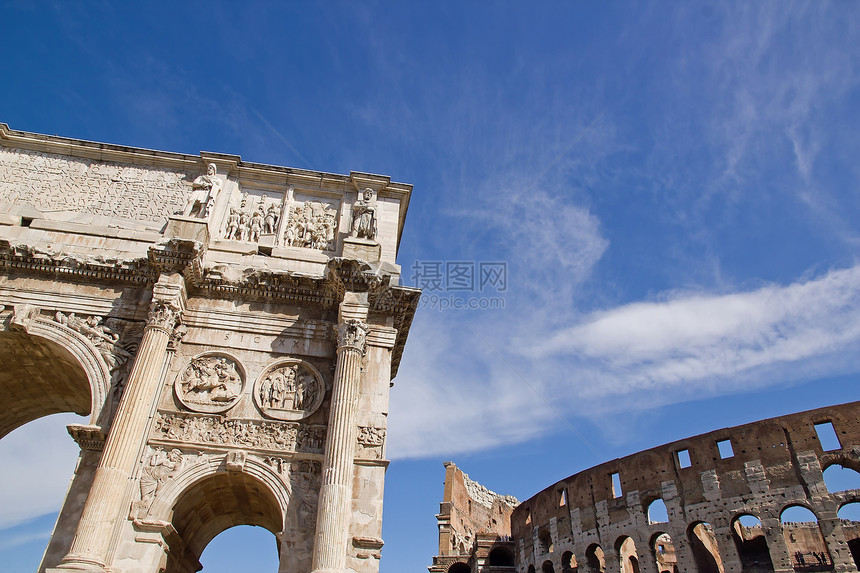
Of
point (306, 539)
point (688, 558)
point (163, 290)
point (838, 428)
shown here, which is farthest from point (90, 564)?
point (838, 428)

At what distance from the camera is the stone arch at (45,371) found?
1058 cm

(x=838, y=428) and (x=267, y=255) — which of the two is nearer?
(x=267, y=255)

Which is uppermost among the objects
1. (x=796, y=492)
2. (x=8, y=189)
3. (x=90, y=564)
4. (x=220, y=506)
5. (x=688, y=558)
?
(x=8, y=189)

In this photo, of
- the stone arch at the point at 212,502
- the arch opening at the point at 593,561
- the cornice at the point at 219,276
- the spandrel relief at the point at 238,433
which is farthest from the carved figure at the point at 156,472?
the arch opening at the point at 593,561

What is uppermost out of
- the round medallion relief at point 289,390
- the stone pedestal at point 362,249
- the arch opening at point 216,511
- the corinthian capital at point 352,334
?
the stone pedestal at point 362,249

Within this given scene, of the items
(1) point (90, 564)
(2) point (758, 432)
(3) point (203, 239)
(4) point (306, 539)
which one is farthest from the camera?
(2) point (758, 432)

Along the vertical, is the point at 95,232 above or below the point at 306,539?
above

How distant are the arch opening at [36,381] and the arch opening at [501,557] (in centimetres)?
2879

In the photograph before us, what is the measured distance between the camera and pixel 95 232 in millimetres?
12031

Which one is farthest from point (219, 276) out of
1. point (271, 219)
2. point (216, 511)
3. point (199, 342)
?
point (216, 511)

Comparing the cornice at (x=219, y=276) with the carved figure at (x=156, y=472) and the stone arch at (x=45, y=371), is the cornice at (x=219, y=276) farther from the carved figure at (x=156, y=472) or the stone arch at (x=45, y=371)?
the carved figure at (x=156, y=472)

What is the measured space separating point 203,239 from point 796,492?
1005 inches

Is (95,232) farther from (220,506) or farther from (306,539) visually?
(306,539)

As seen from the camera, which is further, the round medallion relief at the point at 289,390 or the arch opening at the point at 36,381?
the arch opening at the point at 36,381
